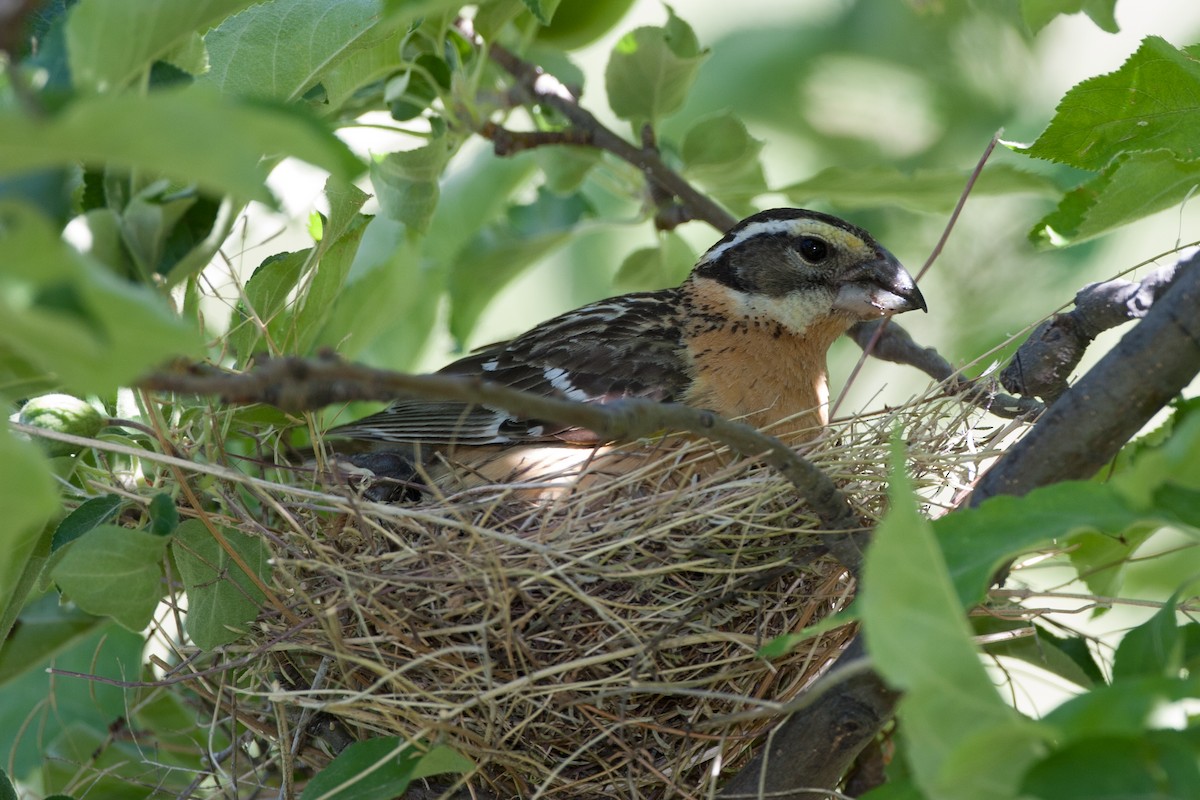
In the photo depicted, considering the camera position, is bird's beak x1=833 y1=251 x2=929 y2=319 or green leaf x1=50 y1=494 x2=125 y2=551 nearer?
green leaf x1=50 y1=494 x2=125 y2=551

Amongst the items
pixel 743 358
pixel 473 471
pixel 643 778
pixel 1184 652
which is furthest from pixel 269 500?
pixel 1184 652

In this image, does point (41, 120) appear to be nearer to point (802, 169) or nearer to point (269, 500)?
point (269, 500)

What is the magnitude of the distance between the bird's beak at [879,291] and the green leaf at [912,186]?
0.18 metres

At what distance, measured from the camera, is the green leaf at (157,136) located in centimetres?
115

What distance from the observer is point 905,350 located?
12.5 ft

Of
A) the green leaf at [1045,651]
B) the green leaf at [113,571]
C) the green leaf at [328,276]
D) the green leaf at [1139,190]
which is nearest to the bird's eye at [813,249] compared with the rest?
the green leaf at [1139,190]

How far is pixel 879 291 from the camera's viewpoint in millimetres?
3701

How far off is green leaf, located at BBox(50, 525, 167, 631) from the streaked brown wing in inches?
42.7

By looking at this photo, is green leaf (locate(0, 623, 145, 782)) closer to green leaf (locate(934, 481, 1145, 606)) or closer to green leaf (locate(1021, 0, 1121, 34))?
green leaf (locate(934, 481, 1145, 606))

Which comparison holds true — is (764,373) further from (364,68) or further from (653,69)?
(364,68)

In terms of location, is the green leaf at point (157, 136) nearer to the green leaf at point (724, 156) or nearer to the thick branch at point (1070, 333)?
the thick branch at point (1070, 333)

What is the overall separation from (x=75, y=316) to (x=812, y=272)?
284cm

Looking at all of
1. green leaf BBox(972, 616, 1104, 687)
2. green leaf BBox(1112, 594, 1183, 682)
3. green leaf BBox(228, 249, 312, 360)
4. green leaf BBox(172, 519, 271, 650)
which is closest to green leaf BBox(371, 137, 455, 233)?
green leaf BBox(228, 249, 312, 360)

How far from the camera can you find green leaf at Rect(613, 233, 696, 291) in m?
4.19
